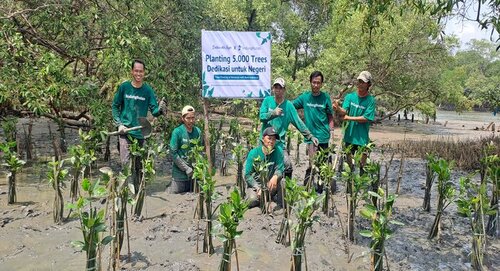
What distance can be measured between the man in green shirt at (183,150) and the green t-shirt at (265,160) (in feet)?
3.40

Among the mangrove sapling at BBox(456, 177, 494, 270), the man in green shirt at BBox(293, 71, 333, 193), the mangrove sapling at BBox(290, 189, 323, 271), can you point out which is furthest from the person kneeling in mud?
the mangrove sapling at BBox(456, 177, 494, 270)

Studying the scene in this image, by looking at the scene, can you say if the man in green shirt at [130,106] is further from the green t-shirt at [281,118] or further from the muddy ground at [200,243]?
the green t-shirt at [281,118]

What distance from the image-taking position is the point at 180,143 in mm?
5902

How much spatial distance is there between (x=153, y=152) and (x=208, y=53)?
1508mm

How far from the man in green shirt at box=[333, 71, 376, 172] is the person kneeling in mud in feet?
3.37

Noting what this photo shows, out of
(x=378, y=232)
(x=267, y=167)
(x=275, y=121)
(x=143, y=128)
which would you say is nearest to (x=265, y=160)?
(x=267, y=167)

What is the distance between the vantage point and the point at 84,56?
7383 mm

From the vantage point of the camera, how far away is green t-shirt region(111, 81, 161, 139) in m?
5.52

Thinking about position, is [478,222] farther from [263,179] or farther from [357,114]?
[263,179]

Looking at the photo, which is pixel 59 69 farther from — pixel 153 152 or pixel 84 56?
pixel 153 152

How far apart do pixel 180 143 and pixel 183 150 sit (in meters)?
0.16

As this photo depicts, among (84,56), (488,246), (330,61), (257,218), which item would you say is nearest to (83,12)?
(84,56)

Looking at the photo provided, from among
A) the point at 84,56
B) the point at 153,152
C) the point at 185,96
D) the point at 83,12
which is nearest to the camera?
the point at 153,152

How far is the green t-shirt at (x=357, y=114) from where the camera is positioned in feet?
18.5
